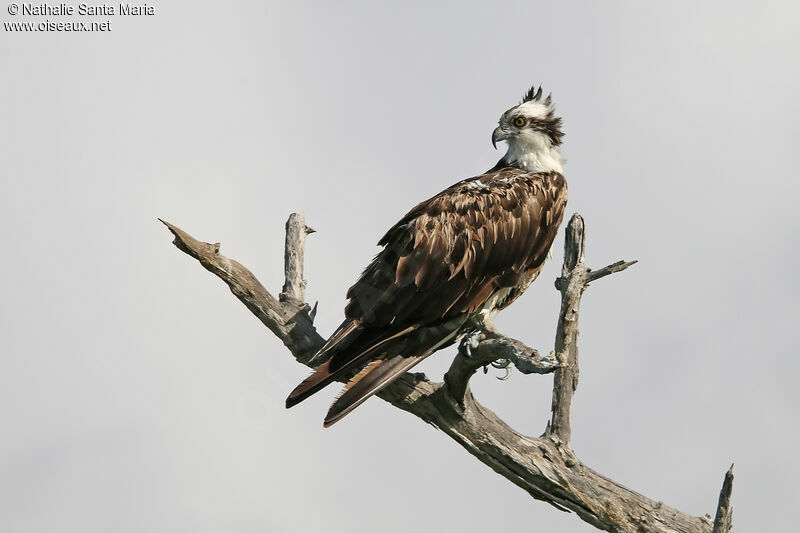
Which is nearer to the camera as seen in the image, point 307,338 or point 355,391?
point 355,391

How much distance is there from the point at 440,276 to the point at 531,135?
2.47 m

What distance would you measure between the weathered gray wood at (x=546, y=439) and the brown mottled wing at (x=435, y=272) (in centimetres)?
52

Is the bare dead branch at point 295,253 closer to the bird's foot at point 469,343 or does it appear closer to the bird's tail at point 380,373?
the bird's tail at point 380,373

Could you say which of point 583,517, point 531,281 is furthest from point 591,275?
point 583,517

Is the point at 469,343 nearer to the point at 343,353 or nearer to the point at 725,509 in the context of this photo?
the point at 343,353

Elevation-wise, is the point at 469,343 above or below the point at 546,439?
above

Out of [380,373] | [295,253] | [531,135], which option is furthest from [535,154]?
[380,373]

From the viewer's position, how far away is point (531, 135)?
401 inches

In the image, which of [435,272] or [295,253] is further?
[295,253]

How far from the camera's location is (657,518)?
859 centimetres

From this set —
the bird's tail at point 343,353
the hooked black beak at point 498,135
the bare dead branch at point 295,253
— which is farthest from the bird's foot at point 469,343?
the hooked black beak at point 498,135

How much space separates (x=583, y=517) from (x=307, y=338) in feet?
10.1

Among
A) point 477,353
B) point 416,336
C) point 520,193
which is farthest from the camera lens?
point 520,193

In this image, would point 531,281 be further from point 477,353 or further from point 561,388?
point 477,353
